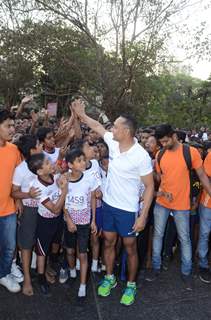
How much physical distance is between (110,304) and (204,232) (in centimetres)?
139

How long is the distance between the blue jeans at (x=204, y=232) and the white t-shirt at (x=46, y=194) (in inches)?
67.9

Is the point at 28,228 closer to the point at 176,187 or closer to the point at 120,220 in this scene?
the point at 120,220

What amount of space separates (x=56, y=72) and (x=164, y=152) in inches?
337

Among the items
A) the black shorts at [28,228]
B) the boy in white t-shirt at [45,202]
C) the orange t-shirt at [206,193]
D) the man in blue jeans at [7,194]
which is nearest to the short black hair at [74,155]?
the boy in white t-shirt at [45,202]

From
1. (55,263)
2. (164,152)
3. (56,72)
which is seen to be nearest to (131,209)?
(164,152)

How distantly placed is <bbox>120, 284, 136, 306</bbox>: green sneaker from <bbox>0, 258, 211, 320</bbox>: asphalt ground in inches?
1.8

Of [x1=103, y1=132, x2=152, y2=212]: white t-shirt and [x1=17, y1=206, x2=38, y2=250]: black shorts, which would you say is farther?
[x1=17, y1=206, x2=38, y2=250]: black shorts

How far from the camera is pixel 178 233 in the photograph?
4043 millimetres

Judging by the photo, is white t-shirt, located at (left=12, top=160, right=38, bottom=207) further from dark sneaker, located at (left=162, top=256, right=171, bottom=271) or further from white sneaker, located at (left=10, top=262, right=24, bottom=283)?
dark sneaker, located at (left=162, top=256, right=171, bottom=271)

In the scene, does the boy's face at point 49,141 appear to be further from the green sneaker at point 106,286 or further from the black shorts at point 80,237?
the green sneaker at point 106,286

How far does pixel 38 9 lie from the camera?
976 centimetres

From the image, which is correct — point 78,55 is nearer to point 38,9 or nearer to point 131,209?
point 38,9

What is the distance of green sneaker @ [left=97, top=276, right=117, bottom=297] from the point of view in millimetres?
3763

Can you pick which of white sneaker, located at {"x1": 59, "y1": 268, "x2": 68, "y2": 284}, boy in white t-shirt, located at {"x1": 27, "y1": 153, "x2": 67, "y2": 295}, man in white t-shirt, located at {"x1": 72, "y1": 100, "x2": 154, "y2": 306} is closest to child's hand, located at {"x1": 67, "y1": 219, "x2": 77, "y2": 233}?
boy in white t-shirt, located at {"x1": 27, "y1": 153, "x2": 67, "y2": 295}
